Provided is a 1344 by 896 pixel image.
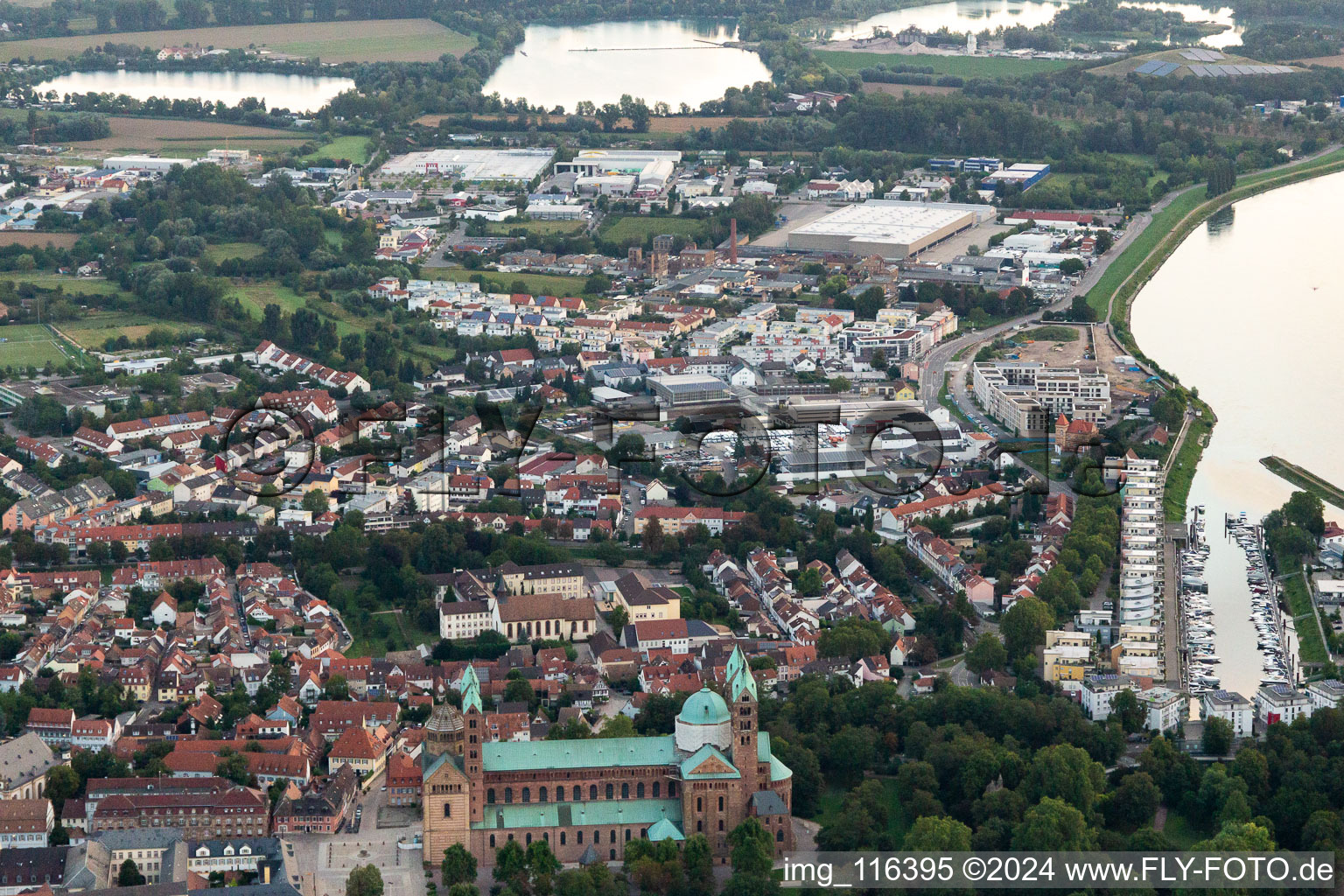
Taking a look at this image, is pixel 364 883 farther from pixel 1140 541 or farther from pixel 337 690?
pixel 1140 541

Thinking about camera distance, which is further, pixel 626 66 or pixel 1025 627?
pixel 626 66

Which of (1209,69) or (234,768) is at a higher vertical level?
(1209,69)

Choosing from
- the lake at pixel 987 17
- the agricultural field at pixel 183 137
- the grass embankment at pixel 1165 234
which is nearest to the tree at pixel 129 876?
the grass embankment at pixel 1165 234

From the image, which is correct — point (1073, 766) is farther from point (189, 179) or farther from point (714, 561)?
point (189, 179)

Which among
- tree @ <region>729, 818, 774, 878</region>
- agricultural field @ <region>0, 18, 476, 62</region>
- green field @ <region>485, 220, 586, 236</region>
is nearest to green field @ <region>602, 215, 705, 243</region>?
green field @ <region>485, 220, 586, 236</region>

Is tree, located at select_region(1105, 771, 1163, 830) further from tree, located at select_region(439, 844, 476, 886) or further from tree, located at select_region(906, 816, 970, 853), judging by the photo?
tree, located at select_region(439, 844, 476, 886)

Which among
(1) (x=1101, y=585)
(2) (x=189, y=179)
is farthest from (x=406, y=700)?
Result: (2) (x=189, y=179)

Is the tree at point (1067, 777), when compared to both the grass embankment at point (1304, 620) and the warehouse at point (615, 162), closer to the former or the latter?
the grass embankment at point (1304, 620)

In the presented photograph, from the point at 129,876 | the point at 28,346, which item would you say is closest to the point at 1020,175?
the point at 28,346
